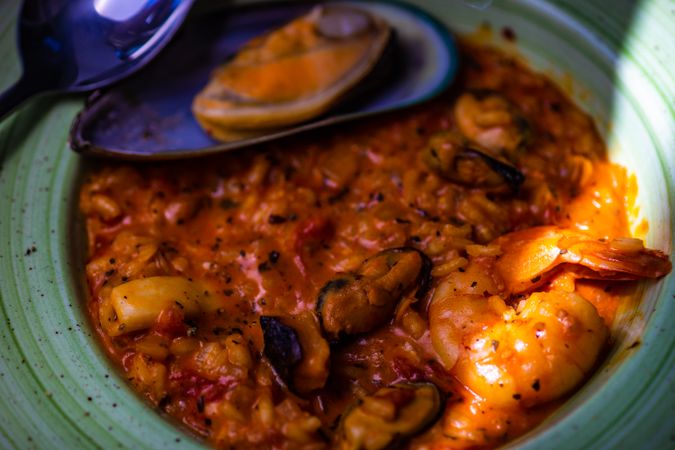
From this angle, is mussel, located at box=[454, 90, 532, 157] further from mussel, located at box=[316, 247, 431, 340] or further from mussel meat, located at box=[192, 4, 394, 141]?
mussel, located at box=[316, 247, 431, 340]

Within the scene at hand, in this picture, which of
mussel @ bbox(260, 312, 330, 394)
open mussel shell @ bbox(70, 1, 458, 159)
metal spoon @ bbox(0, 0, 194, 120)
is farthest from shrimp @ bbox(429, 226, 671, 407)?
metal spoon @ bbox(0, 0, 194, 120)

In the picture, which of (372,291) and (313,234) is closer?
(372,291)

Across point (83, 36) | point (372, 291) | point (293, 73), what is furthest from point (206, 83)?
point (372, 291)

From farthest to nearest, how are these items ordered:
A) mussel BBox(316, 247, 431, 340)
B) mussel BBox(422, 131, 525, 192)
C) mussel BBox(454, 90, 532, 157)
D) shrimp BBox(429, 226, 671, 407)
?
mussel BBox(454, 90, 532, 157) < mussel BBox(422, 131, 525, 192) < mussel BBox(316, 247, 431, 340) < shrimp BBox(429, 226, 671, 407)

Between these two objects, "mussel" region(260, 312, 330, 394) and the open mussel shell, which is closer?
"mussel" region(260, 312, 330, 394)

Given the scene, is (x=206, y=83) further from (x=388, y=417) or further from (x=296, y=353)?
(x=388, y=417)

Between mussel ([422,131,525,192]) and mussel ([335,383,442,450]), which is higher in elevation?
mussel ([422,131,525,192])

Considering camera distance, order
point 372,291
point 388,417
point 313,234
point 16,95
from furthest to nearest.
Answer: point 16,95 → point 313,234 → point 372,291 → point 388,417
